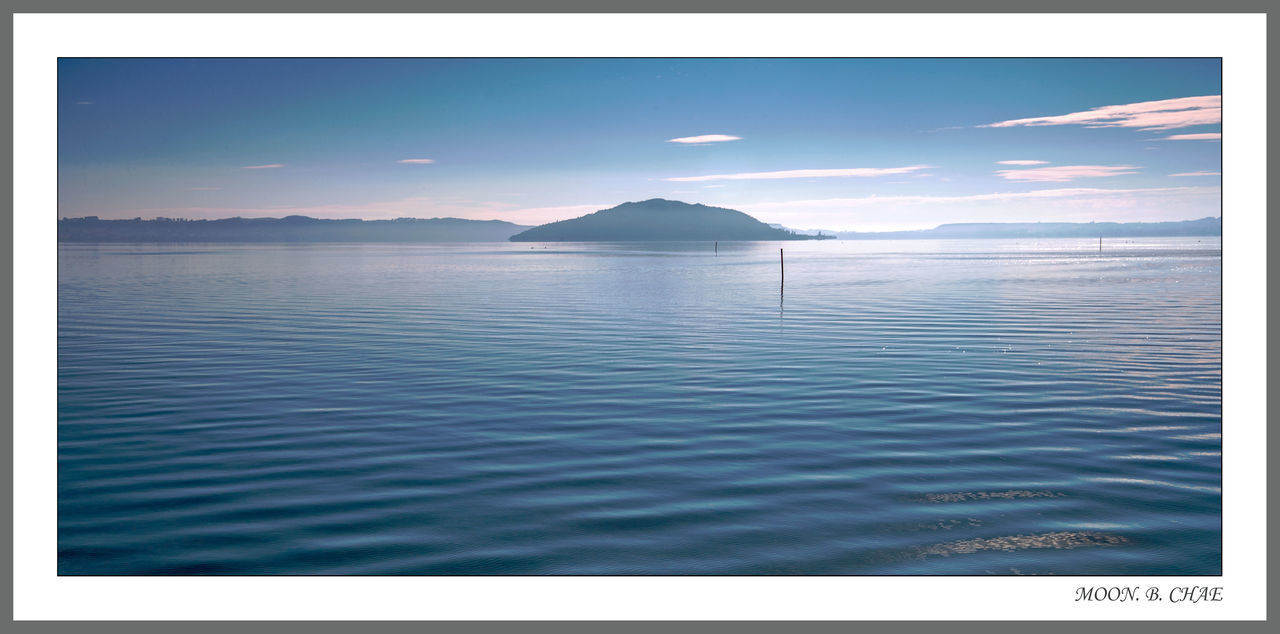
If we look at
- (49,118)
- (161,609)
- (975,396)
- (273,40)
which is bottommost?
(161,609)

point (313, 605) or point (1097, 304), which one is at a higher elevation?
point (1097, 304)

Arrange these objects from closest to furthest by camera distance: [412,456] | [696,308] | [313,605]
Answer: [313,605]
[412,456]
[696,308]

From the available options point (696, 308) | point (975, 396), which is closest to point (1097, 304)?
point (696, 308)

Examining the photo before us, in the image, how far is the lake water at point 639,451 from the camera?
8.62 meters

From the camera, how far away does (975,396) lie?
15961 mm

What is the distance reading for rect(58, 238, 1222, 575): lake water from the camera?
28.3 feet

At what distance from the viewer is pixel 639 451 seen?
12.1 metres

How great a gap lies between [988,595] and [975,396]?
8963 millimetres

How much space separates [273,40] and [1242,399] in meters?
10.9

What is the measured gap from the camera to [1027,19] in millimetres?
9820

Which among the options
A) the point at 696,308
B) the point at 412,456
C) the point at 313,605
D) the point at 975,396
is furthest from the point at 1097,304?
the point at 313,605

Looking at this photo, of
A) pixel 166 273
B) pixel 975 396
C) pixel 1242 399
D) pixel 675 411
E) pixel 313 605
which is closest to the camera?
pixel 313 605

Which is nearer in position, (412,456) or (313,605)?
(313,605)

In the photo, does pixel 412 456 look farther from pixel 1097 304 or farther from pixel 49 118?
pixel 1097 304
